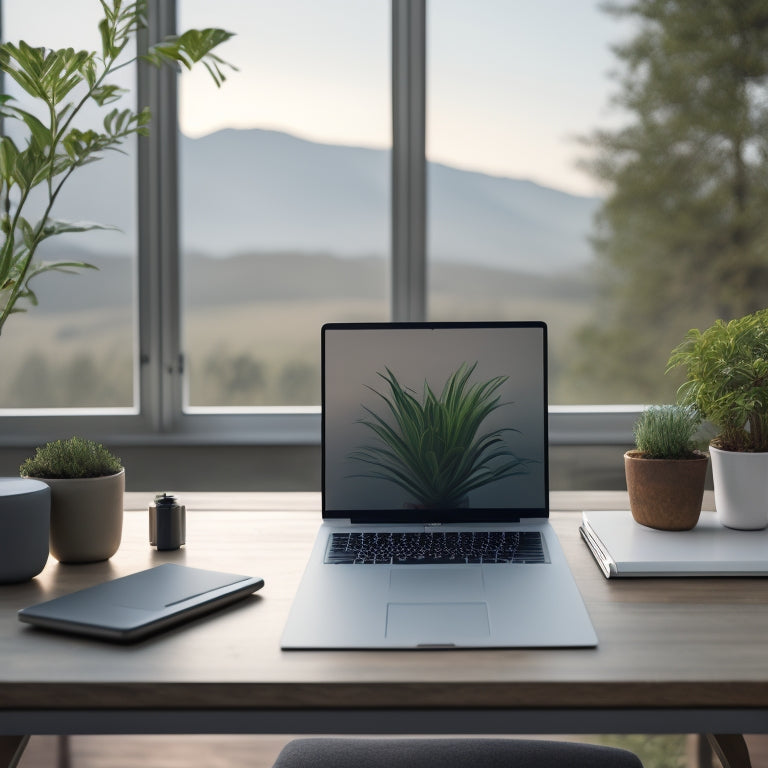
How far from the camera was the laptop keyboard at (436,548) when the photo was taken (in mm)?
1032

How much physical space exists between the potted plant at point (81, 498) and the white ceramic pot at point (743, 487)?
0.79m

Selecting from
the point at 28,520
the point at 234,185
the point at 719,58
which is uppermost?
the point at 719,58

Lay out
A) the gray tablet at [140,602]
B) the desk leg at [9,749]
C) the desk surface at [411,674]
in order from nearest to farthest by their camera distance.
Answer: the desk surface at [411,674], the gray tablet at [140,602], the desk leg at [9,749]

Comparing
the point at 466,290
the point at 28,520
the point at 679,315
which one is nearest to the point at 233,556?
the point at 28,520

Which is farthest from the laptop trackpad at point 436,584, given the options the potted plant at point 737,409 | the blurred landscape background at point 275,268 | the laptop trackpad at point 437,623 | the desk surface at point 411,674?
the blurred landscape background at point 275,268

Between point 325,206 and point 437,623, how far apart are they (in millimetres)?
1459

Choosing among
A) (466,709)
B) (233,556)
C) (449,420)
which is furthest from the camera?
(449,420)

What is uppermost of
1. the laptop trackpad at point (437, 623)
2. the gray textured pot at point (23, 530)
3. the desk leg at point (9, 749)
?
the gray textured pot at point (23, 530)

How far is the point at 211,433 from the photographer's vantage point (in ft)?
6.84

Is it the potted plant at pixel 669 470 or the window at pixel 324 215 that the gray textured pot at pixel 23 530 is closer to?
the potted plant at pixel 669 470

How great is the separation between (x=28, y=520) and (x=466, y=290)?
136cm

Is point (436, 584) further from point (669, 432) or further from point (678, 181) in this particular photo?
point (678, 181)

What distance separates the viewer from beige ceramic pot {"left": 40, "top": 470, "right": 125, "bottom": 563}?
102 centimetres

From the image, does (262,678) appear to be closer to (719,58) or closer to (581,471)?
(581,471)
